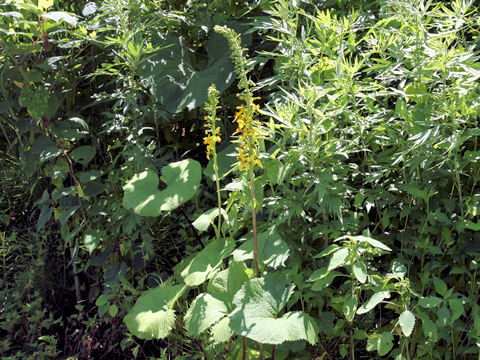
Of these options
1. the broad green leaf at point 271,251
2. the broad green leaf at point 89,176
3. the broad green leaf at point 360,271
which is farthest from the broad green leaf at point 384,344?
the broad green leaf at point 89,176

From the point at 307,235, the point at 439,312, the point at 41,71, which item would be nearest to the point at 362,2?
the point at 307,235

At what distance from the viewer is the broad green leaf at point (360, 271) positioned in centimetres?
162

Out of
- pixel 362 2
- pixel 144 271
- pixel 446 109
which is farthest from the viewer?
pixel 144 271

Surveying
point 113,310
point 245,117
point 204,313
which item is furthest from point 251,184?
point 113,310

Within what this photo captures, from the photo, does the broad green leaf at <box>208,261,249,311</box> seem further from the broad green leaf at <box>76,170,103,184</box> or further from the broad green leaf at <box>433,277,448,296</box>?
the broad green leaf at <box>76,170,103,184</box>

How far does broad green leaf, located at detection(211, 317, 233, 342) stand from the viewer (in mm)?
1785

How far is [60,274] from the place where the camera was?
2.91 meters

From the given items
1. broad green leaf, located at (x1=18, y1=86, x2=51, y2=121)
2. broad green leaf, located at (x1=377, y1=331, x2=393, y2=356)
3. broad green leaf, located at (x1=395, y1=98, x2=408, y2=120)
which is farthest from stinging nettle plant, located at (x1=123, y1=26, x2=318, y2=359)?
broad green leaf, located at (x1=18, y1=86, x2=51, y2=121)

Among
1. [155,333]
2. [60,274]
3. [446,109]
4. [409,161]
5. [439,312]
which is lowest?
[60,274]

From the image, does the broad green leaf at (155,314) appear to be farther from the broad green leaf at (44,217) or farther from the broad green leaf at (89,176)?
the broad green leaf at (44,217)

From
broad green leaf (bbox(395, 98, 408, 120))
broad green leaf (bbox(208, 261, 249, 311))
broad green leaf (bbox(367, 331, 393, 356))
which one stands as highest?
broad green leaf (bbox(395, 98, 408, 120))

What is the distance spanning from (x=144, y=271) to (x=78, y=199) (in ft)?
1.57

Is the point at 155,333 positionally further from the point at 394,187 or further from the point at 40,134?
the point at 40,134

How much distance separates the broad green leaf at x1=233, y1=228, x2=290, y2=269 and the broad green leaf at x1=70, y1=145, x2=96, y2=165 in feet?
3.28
